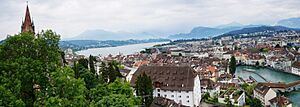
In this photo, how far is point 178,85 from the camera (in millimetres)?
21797

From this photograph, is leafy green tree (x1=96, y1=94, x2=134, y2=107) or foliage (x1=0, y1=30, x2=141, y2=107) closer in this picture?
foliage (x1=0, y1=30, x2=141, y2=107)

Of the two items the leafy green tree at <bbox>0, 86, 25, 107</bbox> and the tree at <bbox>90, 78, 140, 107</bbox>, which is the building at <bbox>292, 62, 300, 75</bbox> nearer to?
the tree at <bbox>90, 78, 140, 107</bbox>

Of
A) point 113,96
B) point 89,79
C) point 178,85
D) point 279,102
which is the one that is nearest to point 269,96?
point 279,102

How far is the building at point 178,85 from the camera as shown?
21.5 m

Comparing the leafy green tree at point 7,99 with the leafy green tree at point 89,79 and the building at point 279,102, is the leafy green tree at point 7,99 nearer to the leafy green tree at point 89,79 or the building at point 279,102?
the leafy green tree at point 89,79

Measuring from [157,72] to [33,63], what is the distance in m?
15.6

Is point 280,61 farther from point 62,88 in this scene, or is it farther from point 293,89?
point 62,88

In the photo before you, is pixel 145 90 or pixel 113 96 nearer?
pixel 113 96

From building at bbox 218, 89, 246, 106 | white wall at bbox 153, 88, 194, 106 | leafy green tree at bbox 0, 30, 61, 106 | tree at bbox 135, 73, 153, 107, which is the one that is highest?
leafy green tree at bbox 0, 30, 61, 106

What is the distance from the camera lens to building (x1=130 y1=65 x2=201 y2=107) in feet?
70.7

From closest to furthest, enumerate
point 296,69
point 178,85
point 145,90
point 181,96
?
point 145,90 < point 181,96 < point 178,85 < point 296,69

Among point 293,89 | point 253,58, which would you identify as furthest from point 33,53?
point 253,58

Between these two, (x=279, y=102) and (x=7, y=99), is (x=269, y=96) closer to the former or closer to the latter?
(x=279, y=102)

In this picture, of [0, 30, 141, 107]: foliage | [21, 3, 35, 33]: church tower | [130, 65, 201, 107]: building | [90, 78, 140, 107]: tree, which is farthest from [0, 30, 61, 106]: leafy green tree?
[130, 65, 201, 107]: building
